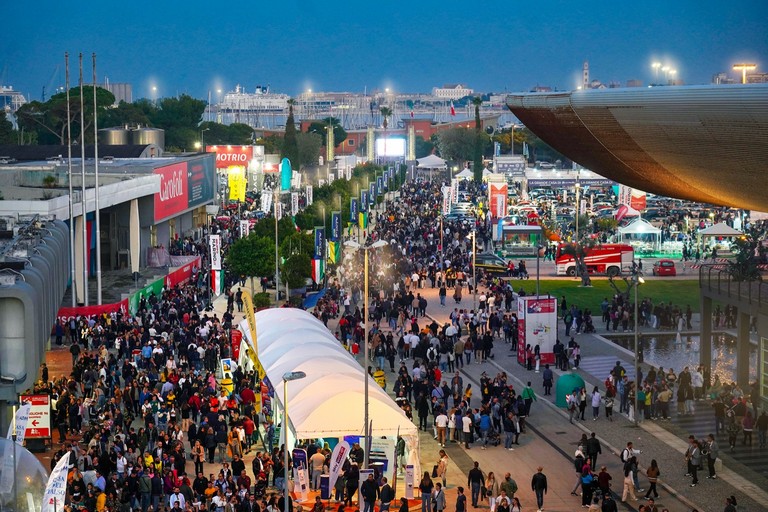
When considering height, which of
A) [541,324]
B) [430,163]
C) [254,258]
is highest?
[430,163]

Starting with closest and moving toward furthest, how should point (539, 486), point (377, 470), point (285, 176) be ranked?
1. point (539, 486)
2. point (377, 470)
3. point (285, 176)

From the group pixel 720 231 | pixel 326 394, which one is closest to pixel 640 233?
pixel 720 231

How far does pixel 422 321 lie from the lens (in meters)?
47.8

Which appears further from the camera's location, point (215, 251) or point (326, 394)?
point (215, 251)

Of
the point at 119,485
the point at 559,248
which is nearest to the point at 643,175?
the point at 119,485

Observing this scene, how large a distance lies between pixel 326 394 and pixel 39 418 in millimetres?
6265

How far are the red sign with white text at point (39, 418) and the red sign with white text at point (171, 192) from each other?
35356 millimetres

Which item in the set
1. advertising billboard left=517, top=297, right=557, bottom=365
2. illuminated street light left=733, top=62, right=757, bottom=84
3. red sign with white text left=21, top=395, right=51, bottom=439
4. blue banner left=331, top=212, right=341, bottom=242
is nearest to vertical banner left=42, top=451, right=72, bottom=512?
red sign with white text left=21, top=395, right=51, bottom=439

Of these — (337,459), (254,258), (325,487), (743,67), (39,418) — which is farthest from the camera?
(254,258)

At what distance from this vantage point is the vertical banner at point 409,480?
973 inches

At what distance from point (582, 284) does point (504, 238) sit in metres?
11.0

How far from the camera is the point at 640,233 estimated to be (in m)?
67.6

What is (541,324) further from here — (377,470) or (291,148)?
(291,148)

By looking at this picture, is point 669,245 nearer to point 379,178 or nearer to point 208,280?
point 208,280
